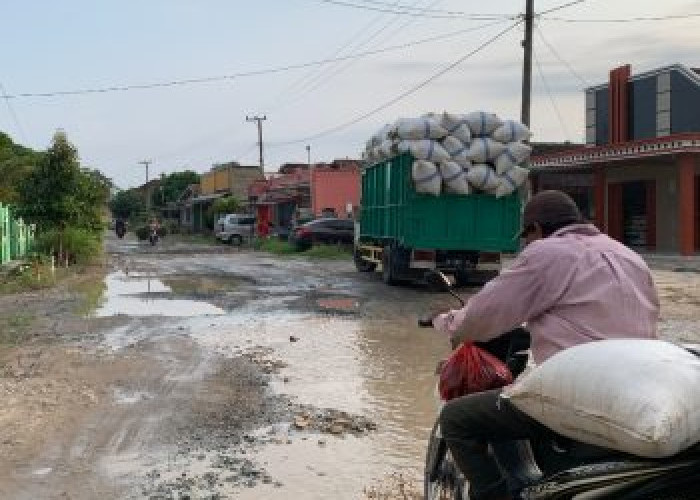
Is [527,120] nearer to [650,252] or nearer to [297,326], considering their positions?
[650,252]

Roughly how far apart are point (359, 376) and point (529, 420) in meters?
6.30

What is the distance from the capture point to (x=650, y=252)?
1237 inches

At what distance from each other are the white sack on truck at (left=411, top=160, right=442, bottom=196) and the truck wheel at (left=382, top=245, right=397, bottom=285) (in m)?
2.32

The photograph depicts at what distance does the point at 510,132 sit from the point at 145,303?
739 cm

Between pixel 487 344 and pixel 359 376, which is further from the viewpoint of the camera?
pixel 359 376

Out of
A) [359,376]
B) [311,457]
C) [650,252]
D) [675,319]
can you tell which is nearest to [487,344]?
[311,457]

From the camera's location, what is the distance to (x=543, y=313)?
362 cm

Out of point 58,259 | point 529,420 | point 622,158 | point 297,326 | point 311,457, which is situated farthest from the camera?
point 622,158

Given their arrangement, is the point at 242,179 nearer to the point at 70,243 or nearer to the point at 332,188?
the point at 332,188

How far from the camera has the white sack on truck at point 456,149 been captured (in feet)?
57.6

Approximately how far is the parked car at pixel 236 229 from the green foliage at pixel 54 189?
74.4ft

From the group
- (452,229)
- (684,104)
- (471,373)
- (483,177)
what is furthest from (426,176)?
(684,104)

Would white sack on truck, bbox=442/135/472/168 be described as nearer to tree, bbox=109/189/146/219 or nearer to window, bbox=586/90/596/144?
window, bbox=586/90/596/144

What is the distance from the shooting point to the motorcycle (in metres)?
2.78
